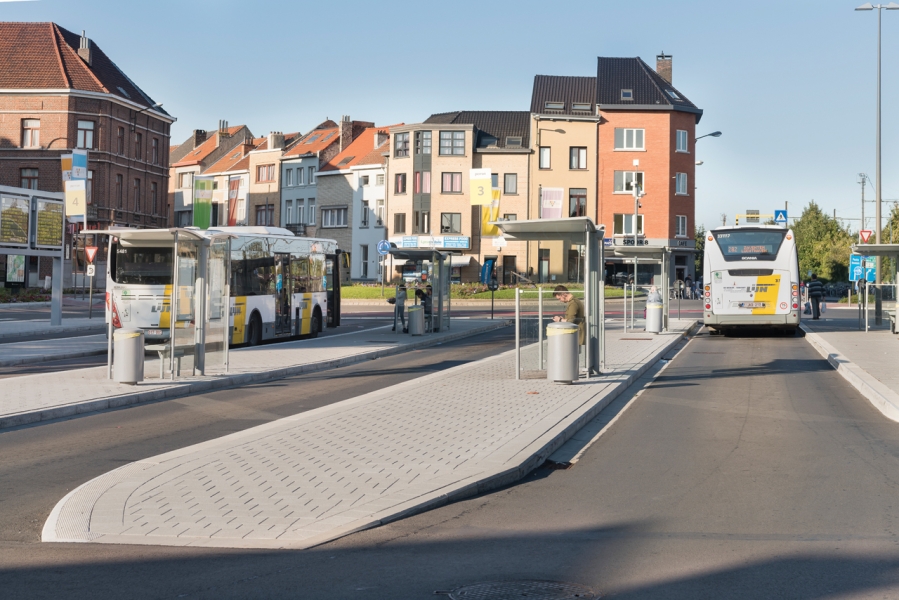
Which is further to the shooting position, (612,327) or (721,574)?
(612,327)

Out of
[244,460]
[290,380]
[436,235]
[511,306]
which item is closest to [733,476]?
[244,460]

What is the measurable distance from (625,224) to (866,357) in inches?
1910

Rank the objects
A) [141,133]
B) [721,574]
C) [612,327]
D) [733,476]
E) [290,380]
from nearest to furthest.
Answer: [721,574]
[733,476]
[290,380]
[612,327]
[141,133]

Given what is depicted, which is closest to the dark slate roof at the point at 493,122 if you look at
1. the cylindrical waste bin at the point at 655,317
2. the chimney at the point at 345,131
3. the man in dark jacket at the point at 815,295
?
the chimney at the point at 345,131

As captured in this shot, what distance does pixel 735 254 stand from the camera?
28.9 metres

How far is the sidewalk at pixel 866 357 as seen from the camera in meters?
14.2

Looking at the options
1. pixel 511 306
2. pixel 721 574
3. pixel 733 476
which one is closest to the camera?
pixel 721 574

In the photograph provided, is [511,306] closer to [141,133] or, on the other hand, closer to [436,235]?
[436,235]

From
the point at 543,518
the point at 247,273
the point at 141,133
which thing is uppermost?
the point at 141,133

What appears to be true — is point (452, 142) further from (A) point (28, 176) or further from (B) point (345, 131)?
(A) point (28, 176)

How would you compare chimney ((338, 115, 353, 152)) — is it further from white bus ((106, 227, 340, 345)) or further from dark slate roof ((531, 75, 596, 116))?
white bus ((106, 227, 340, 345))

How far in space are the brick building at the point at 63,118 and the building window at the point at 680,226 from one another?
35.3 m

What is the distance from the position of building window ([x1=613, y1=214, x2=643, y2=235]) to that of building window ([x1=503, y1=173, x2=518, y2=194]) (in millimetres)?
7241

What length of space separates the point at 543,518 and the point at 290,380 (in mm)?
10785
